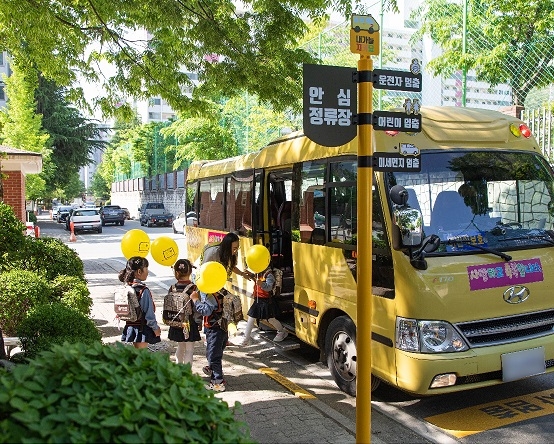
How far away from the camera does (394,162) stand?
354 centimetres

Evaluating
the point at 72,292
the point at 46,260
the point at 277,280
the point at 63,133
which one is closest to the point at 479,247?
the point at 277,280

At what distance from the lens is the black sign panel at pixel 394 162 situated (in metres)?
3.42

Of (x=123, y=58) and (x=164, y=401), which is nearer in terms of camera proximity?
(x=164, y=401)

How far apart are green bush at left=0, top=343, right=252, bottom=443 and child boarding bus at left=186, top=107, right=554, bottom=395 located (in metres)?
2.54

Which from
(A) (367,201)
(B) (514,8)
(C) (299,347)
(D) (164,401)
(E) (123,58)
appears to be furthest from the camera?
(B) (514,8)

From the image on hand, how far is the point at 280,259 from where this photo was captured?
26.3ft

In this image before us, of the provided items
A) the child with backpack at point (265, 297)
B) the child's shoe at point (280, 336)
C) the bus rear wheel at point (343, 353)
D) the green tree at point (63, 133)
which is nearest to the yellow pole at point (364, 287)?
the bus rear wheel at point (343, 353)

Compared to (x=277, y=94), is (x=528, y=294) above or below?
below

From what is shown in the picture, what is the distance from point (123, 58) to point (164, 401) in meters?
8.29

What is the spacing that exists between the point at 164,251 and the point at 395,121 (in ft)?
11.7

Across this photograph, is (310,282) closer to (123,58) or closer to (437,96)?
(123,58)

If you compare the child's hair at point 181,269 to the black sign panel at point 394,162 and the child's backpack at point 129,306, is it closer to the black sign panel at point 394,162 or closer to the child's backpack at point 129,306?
the child's backpack at point 129,306

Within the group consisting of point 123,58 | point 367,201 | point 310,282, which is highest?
point 123,58

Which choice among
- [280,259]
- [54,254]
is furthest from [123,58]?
[280,259]
